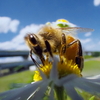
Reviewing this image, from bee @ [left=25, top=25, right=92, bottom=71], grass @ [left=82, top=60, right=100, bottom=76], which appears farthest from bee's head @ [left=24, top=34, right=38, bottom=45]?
grass @ [left=82, top=60, right=100, bottom=76]

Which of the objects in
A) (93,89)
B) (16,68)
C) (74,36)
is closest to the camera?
(93,89)

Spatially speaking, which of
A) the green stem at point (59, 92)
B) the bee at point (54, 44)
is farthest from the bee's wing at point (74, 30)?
the green stem at point (59, 92)

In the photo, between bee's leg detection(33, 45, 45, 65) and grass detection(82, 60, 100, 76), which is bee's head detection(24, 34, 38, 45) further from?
grass detection(82, 60, 100, 76)

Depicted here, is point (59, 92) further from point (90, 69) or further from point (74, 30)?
point (90, 69)

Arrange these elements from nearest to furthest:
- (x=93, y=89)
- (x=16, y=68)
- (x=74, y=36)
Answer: (x=93, y=89) < (x=74, y=36) < (x=16, y=68)

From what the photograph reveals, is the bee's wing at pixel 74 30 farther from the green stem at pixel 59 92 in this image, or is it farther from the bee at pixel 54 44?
the green stem at pixel 59 92

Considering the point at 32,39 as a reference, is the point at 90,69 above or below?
below

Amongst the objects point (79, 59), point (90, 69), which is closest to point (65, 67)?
point (79, 59)

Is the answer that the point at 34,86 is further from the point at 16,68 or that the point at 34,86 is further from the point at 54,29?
the point at 16,68

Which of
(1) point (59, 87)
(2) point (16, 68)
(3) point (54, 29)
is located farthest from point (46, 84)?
(2) point (16, 68)
